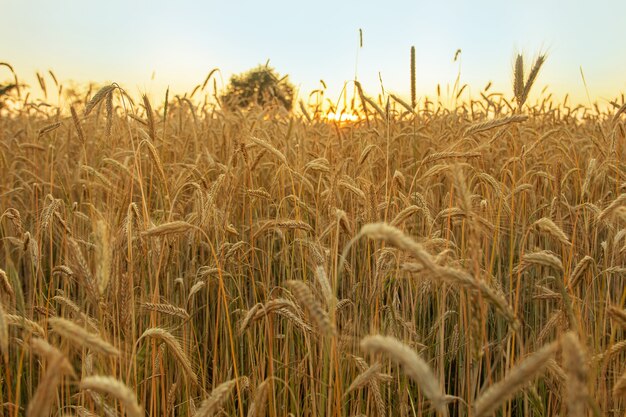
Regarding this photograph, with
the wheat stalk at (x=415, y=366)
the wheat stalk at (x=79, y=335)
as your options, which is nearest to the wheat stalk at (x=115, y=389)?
the wheat stalk at (x=79, y=335)

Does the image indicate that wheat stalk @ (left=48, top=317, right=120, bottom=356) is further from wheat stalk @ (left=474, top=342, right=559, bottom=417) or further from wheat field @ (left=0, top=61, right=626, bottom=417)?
wheat stalk @ (left=474, top=342, right=559, bottom=417)

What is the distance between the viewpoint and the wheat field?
107 centimetres

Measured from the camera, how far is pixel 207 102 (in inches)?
259

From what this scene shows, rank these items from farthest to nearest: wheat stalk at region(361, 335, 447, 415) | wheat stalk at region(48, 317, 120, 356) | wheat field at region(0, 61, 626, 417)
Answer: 1. wheat field at region(0, 61, 626, 417)
2. wheat stalk at region(48, 317, 120, 356)
3. wheat stalk at region(361, 335, 447, 415)

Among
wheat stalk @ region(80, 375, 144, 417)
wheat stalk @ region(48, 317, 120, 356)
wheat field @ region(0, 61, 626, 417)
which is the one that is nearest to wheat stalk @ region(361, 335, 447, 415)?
wheat field @ region(0, 61, 626, 417)

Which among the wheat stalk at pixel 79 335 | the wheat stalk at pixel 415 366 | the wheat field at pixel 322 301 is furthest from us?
the wheat field at pixel 322 301

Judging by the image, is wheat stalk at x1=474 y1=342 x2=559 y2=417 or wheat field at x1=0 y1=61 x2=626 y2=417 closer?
wheat stalk at x1=474 y1=342 x2=559 y2=417

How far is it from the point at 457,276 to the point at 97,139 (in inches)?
182

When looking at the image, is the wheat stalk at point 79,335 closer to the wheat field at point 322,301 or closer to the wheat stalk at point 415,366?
the wheat field at point 322,301

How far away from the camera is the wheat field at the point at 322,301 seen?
107 centimetres

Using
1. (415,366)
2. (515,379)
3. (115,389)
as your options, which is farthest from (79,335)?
(515,379)

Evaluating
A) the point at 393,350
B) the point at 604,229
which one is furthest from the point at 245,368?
the point at 604,229

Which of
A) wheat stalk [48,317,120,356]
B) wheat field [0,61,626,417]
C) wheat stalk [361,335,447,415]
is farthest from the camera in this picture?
wheat field [0,61,626,417]

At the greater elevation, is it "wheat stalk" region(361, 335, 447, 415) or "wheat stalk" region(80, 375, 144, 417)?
"wheat stalk" region(361, 335, 447, 415)
